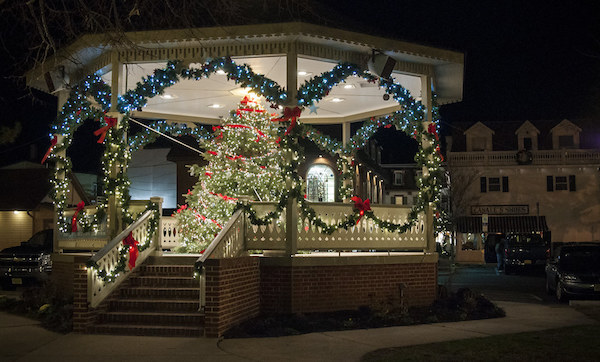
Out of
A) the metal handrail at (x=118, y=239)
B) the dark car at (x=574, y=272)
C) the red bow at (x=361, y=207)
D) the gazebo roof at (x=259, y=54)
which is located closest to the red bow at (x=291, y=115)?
the gazebo roof at (x=259, y=54)

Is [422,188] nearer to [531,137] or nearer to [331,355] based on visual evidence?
[331,355]

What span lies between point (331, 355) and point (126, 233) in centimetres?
486

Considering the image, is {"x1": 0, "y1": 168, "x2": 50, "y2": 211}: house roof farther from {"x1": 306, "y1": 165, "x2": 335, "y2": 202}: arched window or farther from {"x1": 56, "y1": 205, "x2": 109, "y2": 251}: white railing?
{"x1": 56, "y1": 205, "x2": 109, "y2": 251}: white railing

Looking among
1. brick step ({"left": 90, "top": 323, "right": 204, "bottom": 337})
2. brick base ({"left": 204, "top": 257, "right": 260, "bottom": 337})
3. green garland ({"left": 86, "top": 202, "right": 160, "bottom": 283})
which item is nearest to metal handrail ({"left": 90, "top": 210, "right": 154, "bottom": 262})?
green garland ({"left": 86, "top": 202, "right": 160, "bottom": 283})

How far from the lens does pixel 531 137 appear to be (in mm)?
45344

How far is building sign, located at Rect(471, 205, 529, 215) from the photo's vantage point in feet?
146

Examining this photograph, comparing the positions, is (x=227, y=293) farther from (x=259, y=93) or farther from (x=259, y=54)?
(x=259, y=54)

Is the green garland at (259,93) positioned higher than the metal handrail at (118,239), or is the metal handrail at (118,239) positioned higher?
the green garland at (259,93)

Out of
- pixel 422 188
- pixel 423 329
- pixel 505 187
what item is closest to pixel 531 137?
pixel 505 187

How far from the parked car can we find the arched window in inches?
465

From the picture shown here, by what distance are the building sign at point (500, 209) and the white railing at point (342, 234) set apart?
3255 centimetres

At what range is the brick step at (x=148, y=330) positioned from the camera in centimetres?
1000

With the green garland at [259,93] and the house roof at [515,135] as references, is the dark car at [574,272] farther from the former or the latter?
the house roof at [515,135]

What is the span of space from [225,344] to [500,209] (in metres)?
38.6
